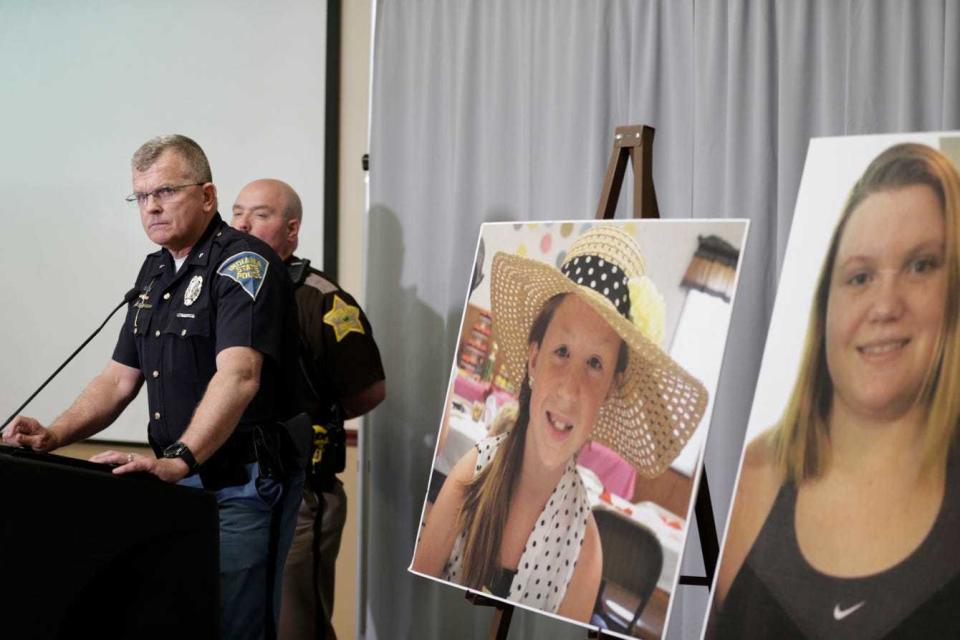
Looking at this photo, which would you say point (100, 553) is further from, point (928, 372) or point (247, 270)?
point (928, 372)

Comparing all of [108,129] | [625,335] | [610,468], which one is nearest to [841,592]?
[610,468]

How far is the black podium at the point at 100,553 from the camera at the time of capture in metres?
1.61

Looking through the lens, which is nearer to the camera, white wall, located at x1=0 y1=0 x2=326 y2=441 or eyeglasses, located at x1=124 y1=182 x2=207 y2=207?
eyeglasses, located at x1=124 y1=182 x2=207 y2=207

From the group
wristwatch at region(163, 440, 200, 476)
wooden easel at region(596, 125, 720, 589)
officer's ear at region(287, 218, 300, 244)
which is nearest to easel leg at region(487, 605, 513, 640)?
wooden easel at region(596, 125, 720, 589)

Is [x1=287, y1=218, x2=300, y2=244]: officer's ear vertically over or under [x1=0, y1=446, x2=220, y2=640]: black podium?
over

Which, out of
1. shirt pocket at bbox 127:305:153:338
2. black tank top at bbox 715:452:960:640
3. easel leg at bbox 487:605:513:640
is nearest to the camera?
black tank top at bbox 715:452:960:640

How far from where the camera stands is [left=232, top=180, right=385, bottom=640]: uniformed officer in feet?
9.21

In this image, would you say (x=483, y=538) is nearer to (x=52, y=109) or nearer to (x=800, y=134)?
(x=800, y=134)

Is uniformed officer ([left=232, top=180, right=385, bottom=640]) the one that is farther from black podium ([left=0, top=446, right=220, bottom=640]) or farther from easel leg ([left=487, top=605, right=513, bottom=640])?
black podium ([left=0, top=446, right=220, bottom=640])

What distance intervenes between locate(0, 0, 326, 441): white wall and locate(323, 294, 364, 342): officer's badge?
591 millimetres

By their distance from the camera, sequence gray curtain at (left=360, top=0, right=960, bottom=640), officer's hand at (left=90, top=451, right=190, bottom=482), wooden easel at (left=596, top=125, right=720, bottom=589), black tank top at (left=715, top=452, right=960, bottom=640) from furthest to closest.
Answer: gray curtain at (left=360, top=0, right=960, bottom=640)
wooden easel at (left=596, top=125, right=720, bottom=589)
officer's hand at (left=90, top=451, right=190, bottom=482)
black tank top at (left=715, top=452, right=960, bottom=640)

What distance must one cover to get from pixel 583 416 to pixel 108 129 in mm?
2286

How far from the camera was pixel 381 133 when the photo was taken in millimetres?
3174

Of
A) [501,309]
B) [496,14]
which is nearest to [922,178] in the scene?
[501,309]
